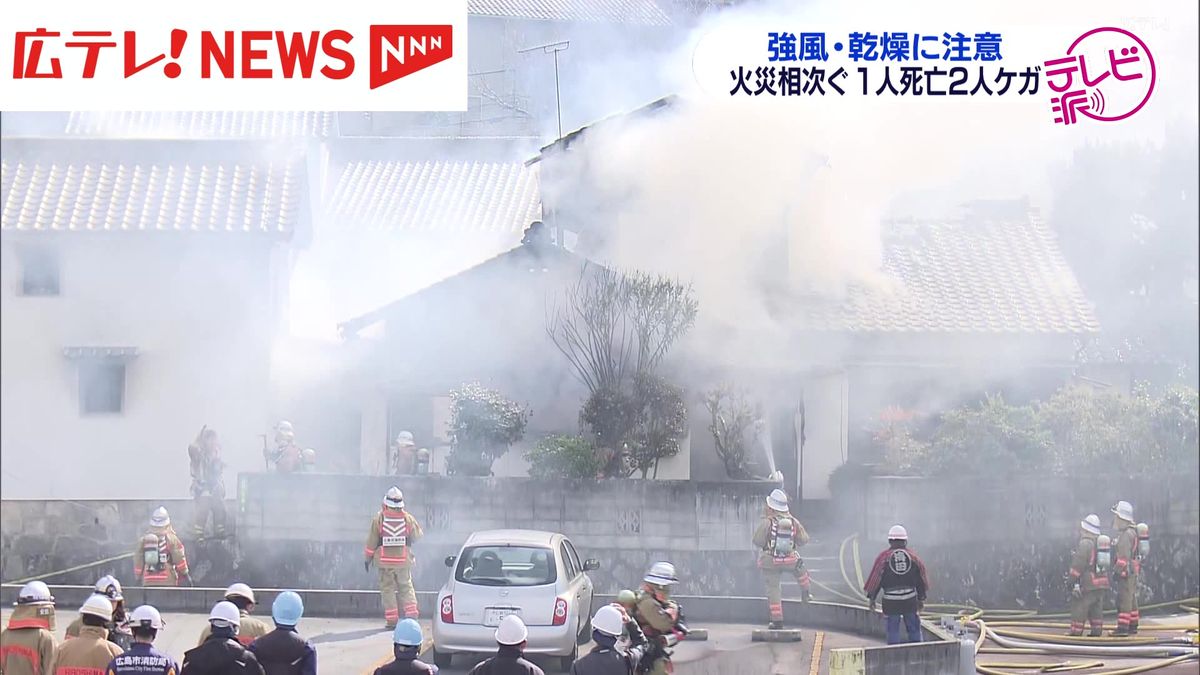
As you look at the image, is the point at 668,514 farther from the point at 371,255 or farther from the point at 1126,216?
the point at 1126,216

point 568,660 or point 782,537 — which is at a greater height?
point 782,537

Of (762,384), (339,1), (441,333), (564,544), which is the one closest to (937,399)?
(762,384)

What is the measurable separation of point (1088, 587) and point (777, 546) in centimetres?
400

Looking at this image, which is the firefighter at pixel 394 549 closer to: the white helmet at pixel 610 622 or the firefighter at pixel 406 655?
the white helmet at pixel 610 622

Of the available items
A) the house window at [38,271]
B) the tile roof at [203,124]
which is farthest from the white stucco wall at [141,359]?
the tile roof at [203,124]

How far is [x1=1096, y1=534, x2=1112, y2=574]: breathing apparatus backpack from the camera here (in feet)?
58.2

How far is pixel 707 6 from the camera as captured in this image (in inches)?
993

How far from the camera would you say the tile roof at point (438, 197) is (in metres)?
29.5

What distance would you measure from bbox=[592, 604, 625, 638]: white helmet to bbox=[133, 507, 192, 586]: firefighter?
8866 millimetres

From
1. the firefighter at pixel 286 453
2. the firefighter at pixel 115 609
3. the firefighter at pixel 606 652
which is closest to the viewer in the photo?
the firefighter at pixel 606 652

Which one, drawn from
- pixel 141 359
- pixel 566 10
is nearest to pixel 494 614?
pixel 141 359

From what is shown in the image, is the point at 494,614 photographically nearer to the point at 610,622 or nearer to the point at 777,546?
the point at 777,546

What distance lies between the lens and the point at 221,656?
31.2 feet

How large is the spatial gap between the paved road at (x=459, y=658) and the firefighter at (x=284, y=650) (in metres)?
4.67
